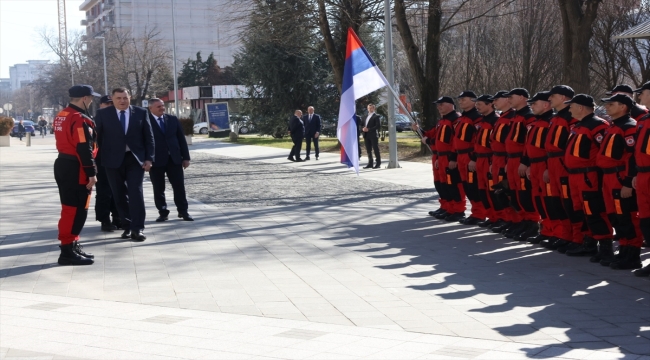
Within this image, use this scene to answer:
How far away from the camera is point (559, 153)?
→ 9.95m

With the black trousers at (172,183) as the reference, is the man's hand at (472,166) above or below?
above

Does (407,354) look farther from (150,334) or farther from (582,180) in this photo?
(582,180)

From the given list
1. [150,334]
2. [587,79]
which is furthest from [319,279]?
[587,79]

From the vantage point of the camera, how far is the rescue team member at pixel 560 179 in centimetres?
989

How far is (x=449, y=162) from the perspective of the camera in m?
12.8

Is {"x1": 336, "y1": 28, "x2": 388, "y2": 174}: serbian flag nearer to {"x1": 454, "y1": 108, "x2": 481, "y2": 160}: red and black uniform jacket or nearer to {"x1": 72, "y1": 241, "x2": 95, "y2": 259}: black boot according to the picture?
{"x1": 454, "y1": 108, "x2": 481, "y2": 160}: red and black uniform jacket

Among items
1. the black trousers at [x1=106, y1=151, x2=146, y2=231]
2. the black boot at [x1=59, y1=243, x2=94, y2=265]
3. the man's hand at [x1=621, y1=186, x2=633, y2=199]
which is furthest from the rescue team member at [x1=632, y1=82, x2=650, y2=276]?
the black trousers at [x1=106, y1=151, x2=146, y2=231]

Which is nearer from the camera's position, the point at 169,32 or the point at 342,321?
the point at 342,321

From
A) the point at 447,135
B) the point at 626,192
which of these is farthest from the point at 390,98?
the point at 626,192

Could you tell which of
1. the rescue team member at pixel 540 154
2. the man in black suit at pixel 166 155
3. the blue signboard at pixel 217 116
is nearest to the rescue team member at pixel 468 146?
the rescue team member at pixel 540 154

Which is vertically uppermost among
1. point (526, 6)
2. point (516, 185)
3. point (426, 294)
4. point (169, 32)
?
point (169, 32)

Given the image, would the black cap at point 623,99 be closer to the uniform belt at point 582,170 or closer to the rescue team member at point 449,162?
the uniform belt at point 582,170

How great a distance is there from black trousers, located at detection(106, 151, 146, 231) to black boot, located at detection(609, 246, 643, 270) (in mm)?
6084

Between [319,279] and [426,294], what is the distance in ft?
4.18
